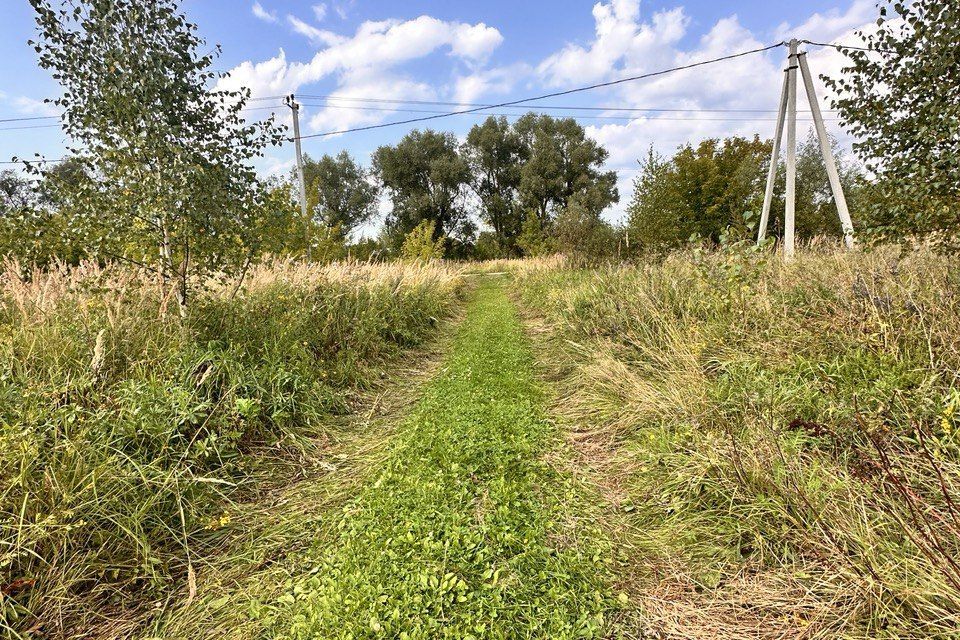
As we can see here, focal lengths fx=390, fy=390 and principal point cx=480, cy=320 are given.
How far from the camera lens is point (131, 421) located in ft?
8.06

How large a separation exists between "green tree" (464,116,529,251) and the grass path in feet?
107

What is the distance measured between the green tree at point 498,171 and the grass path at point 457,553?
3264cm

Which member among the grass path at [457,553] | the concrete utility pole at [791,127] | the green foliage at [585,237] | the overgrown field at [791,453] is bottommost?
the grass path at [457,553]

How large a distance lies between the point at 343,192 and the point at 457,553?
33.0 meters

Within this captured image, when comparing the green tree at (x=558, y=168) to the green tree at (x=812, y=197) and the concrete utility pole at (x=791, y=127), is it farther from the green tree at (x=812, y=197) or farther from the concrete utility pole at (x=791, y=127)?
the concrete utility pole at (x=791, y=127)

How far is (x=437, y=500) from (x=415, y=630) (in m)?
0.89

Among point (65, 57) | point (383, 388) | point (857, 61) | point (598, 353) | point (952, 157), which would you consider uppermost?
point (65, 57)

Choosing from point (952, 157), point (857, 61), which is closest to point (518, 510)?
point (952, 157)

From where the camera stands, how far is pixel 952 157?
2588mm

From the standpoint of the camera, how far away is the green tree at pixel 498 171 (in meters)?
32.9

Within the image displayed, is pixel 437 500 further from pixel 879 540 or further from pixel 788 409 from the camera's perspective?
pixel 788 409

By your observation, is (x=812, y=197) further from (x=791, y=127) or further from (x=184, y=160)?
(x=184, y=160)

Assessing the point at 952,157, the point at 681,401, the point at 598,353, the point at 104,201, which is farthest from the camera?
the point at 598,353

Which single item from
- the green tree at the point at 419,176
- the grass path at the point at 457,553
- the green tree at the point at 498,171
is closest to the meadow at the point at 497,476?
the grass path at the point at 457,553
